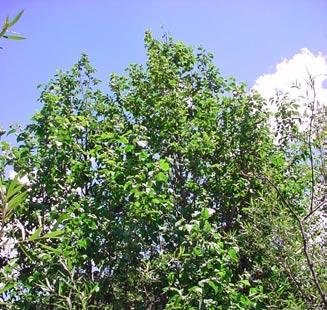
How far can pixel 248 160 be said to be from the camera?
9.59 meters

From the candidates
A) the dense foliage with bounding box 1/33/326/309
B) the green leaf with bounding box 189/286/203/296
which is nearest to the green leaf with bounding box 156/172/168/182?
the dense foliage with bounding box 1/33/326/309

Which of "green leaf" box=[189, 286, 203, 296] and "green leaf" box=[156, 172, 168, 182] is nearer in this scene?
"green leaf" box=[189, 286, 203, 296]

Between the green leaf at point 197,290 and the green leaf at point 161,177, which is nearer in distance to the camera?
the green leaf at point 197,290

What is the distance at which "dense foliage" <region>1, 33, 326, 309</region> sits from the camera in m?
6.25

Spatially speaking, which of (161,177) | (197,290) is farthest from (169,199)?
(197,290)

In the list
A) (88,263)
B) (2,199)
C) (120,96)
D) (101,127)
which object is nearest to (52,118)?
(101,127)

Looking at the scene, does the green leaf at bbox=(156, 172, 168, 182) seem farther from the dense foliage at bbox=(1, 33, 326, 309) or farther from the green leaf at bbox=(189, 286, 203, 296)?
the green leaf at bbox=(189, 286, 203, 296)

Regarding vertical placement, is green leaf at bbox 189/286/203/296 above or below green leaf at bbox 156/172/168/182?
below

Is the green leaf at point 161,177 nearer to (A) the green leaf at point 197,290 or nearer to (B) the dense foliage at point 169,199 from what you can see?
(B) the dense foliage at point 169,199

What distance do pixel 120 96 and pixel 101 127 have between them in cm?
131

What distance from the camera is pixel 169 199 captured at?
298 inches

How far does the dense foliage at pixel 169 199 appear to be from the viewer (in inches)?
246

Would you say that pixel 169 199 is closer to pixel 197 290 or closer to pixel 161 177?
pixel 161 177

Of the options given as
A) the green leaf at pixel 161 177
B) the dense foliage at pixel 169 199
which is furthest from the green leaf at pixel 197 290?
the green leaf at pixel 161 177
